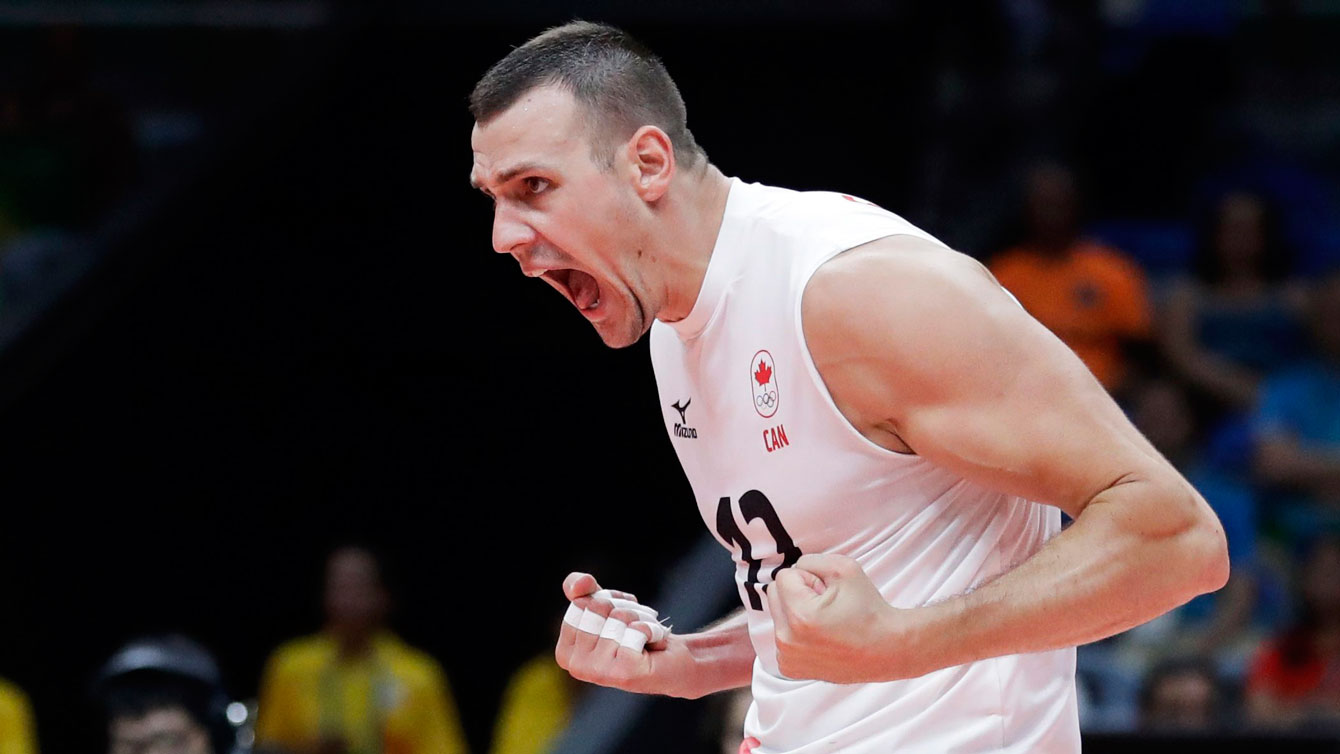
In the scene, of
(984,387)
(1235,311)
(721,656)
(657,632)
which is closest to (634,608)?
(657,632)

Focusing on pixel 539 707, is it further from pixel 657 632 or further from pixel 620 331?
pixel 620 331

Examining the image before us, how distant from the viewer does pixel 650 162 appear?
2887 mm

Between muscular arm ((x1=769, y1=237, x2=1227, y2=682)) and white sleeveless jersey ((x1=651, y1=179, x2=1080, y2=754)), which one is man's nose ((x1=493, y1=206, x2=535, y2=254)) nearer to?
white sleeveless jersey ((x1=651, y1=179, x2=1080, y2=754))

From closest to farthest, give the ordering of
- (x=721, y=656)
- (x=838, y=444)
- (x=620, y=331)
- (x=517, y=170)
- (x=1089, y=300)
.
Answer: (x=838, y=444)
(x=517, y=170)
(x=620, y=331)
(x=721, y=656)
(x=1089, y=300)

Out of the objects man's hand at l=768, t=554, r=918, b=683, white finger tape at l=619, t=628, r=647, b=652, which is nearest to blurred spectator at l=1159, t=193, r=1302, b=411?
white finger tape at l=619, t=628, r=647, b=652

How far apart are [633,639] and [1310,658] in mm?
3903

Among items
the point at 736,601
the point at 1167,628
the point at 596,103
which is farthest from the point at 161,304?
the point at 596,103

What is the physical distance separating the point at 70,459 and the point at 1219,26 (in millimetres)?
6137

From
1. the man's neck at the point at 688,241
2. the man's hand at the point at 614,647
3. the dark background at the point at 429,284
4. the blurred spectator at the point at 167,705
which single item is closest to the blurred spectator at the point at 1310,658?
the dark background at the point at 429,284

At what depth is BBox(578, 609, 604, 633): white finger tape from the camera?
9.86ft

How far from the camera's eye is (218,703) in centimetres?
513

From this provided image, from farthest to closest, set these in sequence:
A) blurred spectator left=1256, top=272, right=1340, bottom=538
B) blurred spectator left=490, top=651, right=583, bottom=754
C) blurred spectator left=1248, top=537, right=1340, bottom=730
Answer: blurred spectator left=490, top=651, right=583, bottom=754 < blurred spectator left=1256, top=272, right=1340, bottom=538 < blurred spectator left=1248, top=537, right=1340, bottom=730

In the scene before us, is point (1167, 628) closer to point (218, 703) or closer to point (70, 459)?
point (218, 703)

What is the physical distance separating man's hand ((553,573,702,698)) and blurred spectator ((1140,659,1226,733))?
3.02m
